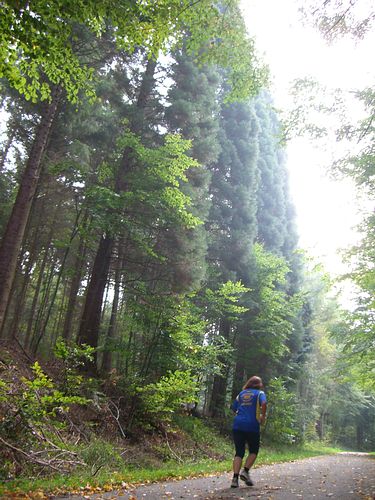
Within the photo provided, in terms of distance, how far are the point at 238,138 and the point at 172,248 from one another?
402 inches

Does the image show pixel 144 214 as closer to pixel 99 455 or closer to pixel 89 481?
pixel 99 455

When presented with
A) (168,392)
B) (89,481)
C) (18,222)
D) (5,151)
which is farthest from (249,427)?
(5,151)

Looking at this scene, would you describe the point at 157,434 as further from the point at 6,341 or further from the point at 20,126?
the point at 20,126

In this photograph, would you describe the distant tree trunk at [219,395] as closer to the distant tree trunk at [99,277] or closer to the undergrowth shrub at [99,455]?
the distant tree trunk at [99,277]

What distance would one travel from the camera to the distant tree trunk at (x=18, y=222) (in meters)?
7.34

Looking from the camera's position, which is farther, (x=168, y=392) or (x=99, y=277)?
(x=99, y=277)

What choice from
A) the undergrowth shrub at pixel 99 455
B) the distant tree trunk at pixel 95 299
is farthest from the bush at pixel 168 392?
the distant tree trunk at pixel 95 299

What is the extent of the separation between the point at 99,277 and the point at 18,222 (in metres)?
3.88

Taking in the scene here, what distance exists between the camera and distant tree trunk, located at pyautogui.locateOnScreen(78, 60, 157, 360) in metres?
10.7

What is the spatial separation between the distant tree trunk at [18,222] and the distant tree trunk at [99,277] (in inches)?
126

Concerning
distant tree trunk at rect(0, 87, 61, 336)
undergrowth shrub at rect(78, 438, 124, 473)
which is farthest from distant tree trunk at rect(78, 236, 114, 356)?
undergrowth shrub at rect(78, 438, 124, 473)

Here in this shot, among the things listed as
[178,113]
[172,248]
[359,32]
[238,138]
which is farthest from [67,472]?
[238,138]

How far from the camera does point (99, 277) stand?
11.2m

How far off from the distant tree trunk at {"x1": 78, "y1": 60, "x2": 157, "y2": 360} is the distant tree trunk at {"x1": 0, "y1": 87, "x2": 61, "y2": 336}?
3.20 metres
